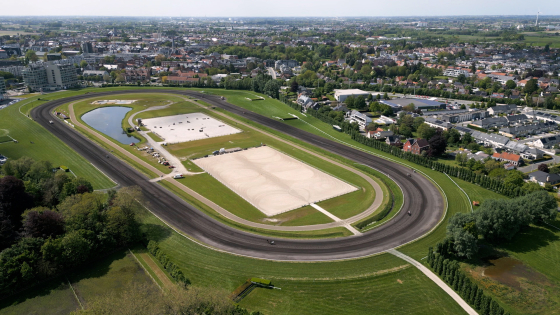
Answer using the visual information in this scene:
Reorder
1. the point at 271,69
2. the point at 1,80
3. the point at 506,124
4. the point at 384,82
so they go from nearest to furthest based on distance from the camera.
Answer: the point at 506,124, the point at 1,80, the point at 384,82, the point at 271,69

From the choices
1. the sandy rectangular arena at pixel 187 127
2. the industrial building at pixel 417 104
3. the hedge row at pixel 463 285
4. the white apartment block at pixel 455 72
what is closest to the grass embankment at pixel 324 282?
the hedge row at pixel 463 285

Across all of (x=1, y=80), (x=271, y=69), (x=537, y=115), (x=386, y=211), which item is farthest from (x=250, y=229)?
(x=271, y=69)

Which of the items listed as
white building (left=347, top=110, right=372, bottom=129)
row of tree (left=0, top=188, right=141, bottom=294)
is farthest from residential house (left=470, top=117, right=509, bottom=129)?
row of tree (left=0, top=188, right=141, bottom=294)

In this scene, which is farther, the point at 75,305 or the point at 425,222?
the point at 425,222

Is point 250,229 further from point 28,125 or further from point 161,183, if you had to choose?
point 28,125

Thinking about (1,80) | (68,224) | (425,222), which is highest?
(1,80)

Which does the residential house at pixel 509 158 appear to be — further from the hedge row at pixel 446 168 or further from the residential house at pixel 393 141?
the residential house at pixel 393 141
